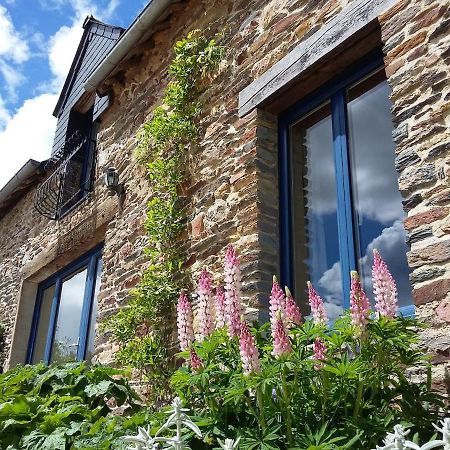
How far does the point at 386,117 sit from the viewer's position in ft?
11.7

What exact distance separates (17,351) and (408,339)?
7.30 meters

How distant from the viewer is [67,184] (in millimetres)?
7754

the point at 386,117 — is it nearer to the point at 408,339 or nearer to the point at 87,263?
the point at 408,339

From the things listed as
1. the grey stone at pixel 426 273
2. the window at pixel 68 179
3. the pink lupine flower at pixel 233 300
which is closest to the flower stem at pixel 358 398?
the pink lupine flower at pixel 233 300

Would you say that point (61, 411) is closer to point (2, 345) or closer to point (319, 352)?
point (319, 352)

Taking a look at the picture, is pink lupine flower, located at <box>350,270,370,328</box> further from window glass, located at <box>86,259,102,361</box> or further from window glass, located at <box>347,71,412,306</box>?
window glass, located at <box>86,259,102,361</box>

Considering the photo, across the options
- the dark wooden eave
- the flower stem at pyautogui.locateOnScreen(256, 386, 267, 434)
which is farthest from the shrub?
the dark wooden eave

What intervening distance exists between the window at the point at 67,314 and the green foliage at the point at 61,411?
2.28 metres

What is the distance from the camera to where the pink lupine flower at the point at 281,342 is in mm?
2240

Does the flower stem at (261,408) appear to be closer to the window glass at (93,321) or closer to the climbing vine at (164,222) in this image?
the climbing vine at (164,222)

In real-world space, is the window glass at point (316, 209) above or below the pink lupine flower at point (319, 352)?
above

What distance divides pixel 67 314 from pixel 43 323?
1.18 metres

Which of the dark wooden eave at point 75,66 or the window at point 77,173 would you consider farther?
the dark wooden eave at point 75,66

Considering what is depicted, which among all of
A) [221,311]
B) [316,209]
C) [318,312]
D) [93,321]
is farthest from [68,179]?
[318,312]
